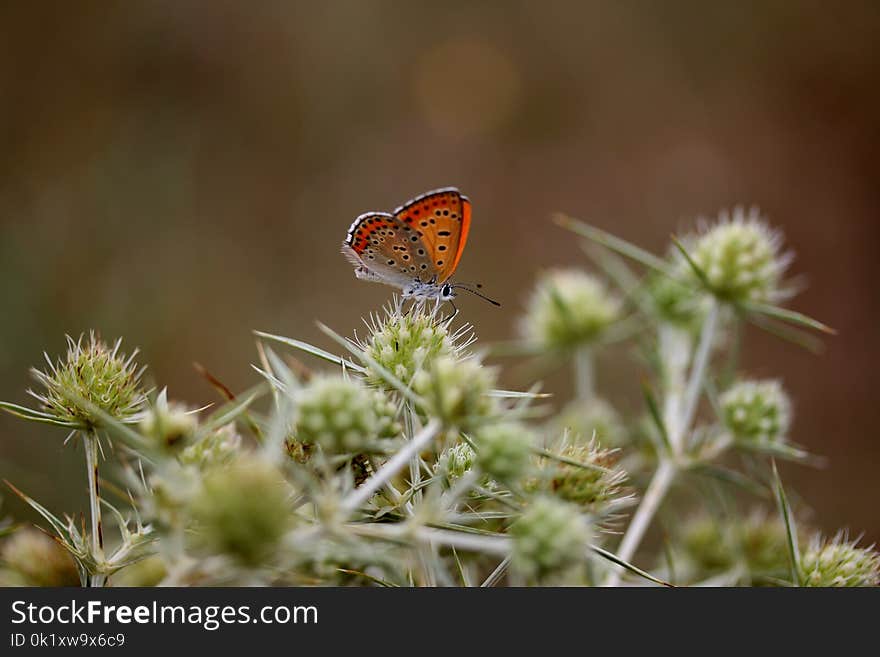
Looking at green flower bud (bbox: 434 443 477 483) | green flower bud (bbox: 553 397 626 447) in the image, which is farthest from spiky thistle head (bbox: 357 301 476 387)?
green flower bud (bbox: 553 397 626 447)

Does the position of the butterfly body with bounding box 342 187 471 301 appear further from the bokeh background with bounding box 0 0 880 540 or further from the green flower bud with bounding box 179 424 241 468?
the bokeh background with bounding box 0 0 880 540

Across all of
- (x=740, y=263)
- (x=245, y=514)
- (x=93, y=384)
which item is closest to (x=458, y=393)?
(x=245, y=514)

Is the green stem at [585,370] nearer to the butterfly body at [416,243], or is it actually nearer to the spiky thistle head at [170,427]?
the butterfly body at [416,243]

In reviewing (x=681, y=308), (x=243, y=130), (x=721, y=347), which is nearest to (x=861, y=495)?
(x=721, y=347)

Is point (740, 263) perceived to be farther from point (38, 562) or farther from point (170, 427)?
point (38, 562)

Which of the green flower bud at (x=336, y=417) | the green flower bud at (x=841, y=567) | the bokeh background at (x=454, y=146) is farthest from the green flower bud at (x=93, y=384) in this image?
the bokeh background at (x=454, y=146)
